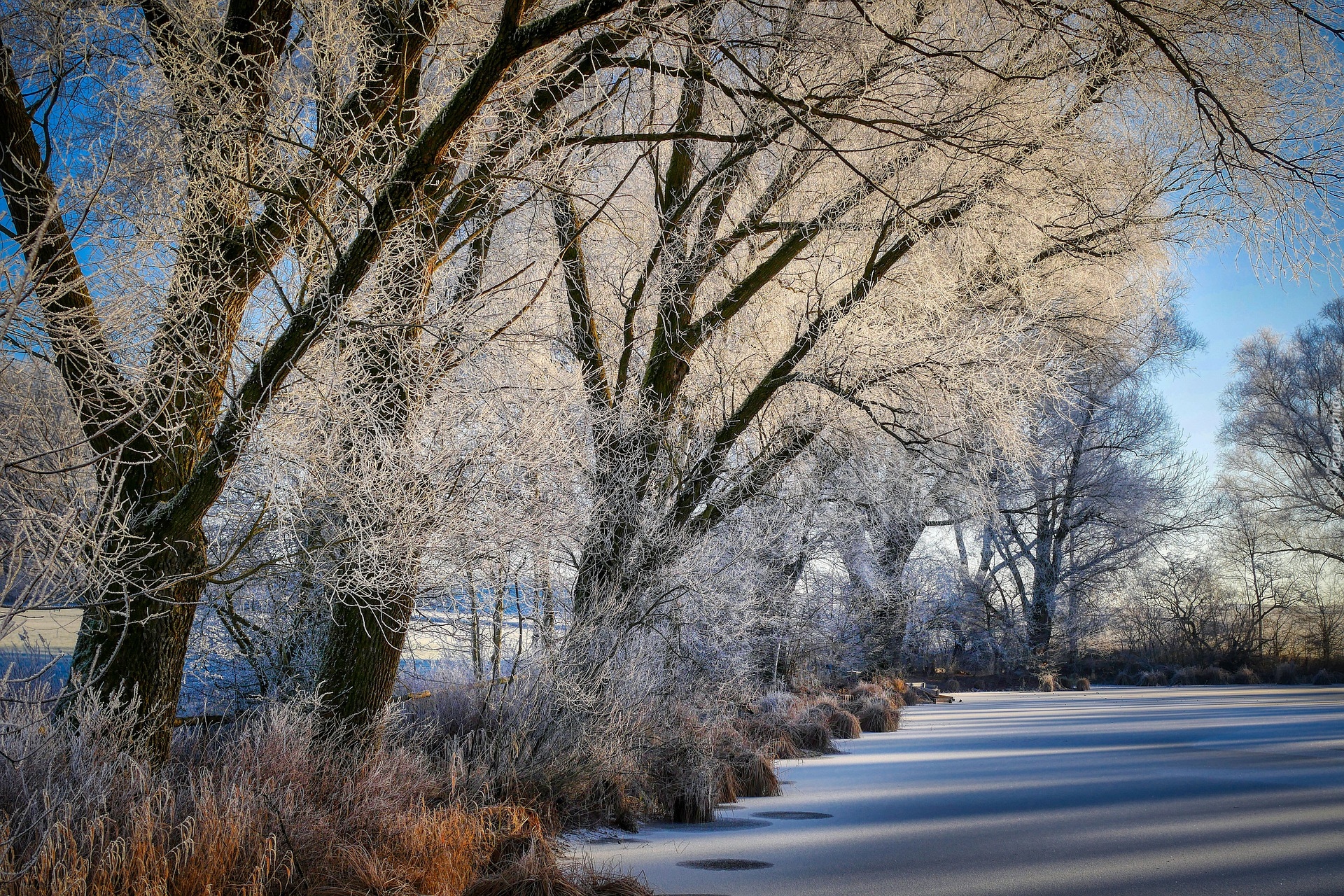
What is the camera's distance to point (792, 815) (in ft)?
18.7

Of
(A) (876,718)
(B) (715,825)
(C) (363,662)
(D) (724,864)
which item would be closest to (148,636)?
(C) (363,662)

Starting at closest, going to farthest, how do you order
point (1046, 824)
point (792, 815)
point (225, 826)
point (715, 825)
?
point (225, 826)
point (1046, 824)
point (715, 825)
point (792, 815)

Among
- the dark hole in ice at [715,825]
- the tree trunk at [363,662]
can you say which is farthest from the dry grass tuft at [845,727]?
the tree trunk at [363,662]

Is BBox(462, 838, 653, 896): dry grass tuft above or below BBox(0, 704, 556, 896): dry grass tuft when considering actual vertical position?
below

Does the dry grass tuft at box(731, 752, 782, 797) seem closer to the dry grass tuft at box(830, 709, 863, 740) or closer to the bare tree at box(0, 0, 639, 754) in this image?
the bare tree at box(0, 0, 639, 754)

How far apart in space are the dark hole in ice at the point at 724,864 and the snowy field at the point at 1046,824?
4 cm

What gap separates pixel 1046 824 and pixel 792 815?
1524 millimetres

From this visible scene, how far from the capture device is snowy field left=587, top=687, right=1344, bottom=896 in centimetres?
385

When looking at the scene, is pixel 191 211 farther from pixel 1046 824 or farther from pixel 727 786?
pixel 1046 824

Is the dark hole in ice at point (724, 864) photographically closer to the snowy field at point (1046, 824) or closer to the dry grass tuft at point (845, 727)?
the snowy field at point (1046, 824)

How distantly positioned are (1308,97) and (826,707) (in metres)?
8.33

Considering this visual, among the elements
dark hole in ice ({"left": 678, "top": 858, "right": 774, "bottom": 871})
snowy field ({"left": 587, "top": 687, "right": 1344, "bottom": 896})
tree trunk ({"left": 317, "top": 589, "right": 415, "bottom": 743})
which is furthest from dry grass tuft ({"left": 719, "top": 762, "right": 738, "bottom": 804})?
tree trunk ({"left": 317, "top": 589, "right": 415, "bottom": 743})

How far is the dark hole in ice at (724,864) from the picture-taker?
427cm

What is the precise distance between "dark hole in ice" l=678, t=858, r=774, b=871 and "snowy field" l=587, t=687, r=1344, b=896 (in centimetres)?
4
